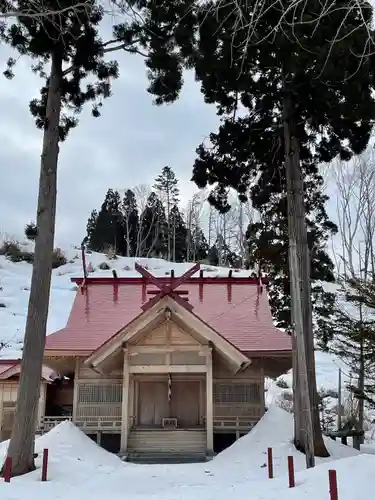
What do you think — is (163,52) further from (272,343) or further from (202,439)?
(202,439)

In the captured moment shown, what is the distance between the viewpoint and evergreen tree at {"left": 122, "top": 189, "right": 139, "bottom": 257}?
6341 cm

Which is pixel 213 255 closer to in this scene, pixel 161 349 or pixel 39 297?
pixel 161 349

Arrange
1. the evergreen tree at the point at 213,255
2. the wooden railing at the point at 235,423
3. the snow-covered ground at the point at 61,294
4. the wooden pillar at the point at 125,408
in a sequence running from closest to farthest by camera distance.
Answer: the wooden pillar at the point at 125,408 < the wooden railing at the point at 235,423 < the snow-covered ground at the point at 61,294 < the evergreen tree at the point at 213,255

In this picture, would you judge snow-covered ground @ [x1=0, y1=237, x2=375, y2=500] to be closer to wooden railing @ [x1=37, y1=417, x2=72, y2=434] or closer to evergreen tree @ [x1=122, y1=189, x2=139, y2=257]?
wooden railing @ [x1=37, y1=417, x2=72, y2=434]

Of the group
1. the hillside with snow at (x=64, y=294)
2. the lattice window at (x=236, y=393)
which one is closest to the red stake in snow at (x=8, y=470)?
the lattice window at (x=236, y=393)

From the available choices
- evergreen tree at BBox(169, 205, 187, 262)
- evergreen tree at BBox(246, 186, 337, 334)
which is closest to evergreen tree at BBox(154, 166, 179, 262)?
evergreen tree at BBox(169, 205, 187, 262)

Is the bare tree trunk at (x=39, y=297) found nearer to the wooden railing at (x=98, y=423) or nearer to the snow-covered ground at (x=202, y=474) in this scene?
the snow-covered ground at (x=202, y=474)

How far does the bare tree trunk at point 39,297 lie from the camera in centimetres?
1155

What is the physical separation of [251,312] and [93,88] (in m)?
10.00

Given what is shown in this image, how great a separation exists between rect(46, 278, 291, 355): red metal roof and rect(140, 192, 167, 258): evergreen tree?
133 ft

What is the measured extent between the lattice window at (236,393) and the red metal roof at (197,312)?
1347 mm

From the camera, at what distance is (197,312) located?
20.3 m

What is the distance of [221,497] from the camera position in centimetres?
961

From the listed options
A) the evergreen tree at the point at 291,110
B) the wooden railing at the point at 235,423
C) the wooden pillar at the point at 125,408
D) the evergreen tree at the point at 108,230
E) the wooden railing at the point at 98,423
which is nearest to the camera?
the evergreen tree at the point at 291,110
